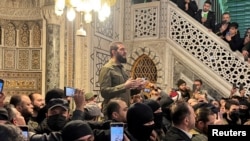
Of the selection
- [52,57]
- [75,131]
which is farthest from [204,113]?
[52,57]

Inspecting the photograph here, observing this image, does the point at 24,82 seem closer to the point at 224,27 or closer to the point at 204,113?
the point at 224,27

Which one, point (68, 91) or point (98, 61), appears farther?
point (98, 61)

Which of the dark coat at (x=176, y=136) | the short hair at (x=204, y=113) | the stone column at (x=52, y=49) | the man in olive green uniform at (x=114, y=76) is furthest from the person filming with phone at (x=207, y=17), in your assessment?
the dark coat at (x=176, y=136)

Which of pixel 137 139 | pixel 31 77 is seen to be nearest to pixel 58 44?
pixel 31 77

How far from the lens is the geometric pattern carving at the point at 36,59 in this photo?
375 inches

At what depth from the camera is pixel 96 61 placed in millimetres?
10047

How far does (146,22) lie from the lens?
11.1 m

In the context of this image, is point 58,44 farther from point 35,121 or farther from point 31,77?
point 35,121

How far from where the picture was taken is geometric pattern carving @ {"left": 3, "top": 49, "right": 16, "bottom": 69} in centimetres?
941

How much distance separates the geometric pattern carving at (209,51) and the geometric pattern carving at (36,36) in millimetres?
3259

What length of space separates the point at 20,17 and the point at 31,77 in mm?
1334

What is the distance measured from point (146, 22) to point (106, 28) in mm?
1102

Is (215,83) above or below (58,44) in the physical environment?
below

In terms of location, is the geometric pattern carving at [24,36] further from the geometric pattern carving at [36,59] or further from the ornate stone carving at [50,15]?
the ornate stone carving at [50,15]
